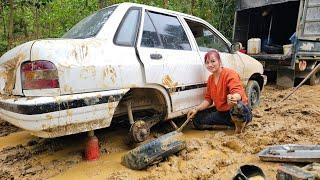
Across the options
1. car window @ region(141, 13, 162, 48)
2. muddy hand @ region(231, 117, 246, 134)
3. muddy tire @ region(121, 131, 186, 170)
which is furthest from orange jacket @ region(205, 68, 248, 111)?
muddy tire @ region(121, 131, 186, 170)

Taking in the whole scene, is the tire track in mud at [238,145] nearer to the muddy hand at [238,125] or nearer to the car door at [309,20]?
the muddy hand at [238,125]

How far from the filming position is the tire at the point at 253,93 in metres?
5.43

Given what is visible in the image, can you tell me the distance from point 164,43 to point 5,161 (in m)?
2.21

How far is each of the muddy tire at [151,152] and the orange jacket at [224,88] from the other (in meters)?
1.13

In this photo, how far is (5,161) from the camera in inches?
136

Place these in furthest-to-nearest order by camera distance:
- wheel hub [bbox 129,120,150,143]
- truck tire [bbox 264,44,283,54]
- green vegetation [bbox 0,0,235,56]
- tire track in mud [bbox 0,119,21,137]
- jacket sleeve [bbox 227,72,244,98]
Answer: green vegetation [bbox 0,0,235,56], truck tire [bbox 264,44,283,54], tire track in mud [bbox 0,119,21,137], jacket sleeve [bbox 227,72,244,98], wheel hub [bbox 129,120,150,143]

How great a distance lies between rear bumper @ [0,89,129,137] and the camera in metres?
2.74

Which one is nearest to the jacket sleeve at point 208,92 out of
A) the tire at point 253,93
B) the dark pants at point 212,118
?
the dark pants at point 212,118

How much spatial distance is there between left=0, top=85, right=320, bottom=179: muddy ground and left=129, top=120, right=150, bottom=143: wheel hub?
28cm

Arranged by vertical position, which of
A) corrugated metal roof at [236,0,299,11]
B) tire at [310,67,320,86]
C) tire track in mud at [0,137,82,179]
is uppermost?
corrugated metal roof at [236,0,299,11]

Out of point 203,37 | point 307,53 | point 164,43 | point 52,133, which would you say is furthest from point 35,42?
point 307,53

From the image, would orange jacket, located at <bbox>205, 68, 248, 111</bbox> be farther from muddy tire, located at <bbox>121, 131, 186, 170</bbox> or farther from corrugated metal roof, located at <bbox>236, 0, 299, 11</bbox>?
corrugated metal roof, located at <bbox>236, 0, 299, 11</bbox>

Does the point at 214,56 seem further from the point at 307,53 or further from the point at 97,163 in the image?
the point at 307,53

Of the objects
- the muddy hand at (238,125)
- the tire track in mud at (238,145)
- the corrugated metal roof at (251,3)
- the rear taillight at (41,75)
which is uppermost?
the corrugated metal roof at (251,3)
